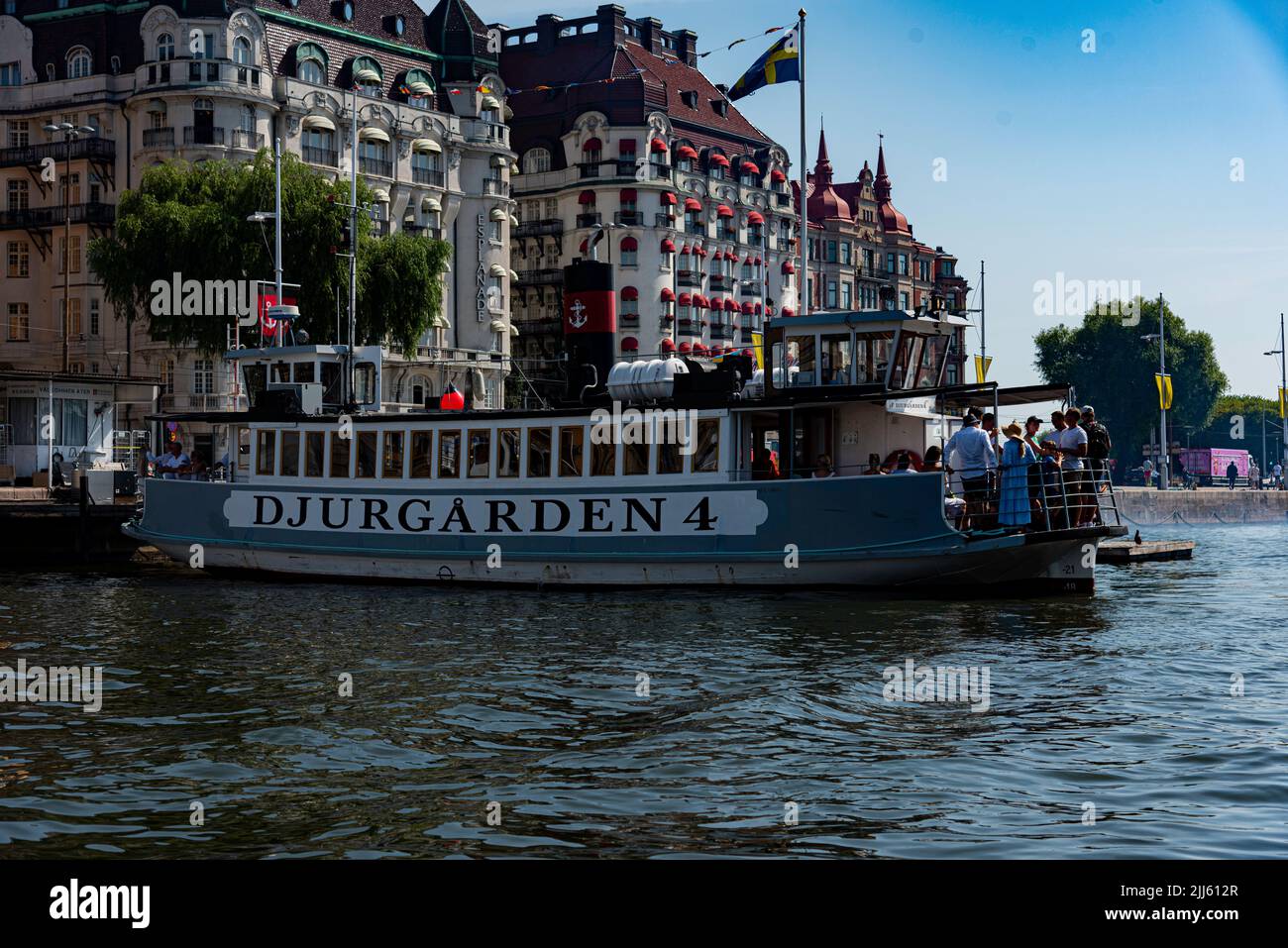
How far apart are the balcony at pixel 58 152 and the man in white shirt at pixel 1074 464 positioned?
58.5 metres

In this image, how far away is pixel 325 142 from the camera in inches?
2936

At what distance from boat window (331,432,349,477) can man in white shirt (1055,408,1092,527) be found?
1375cm

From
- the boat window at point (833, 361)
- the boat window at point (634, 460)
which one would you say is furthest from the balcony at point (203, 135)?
the boat window at point (833, 361)

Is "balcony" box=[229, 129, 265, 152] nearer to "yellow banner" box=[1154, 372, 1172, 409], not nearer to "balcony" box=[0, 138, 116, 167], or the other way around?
"balcony" box=[0, 138, 116, 167]

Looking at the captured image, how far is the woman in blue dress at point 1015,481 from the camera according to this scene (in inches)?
906

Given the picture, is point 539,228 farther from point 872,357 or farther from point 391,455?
point 872,357

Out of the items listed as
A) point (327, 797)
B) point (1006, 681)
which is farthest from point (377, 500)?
point (327, 797)

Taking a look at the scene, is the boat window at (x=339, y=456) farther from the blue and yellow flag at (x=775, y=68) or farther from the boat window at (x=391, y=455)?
the blue and yellow flag at (x=775, y=68)

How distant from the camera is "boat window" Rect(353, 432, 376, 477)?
29.1 meters

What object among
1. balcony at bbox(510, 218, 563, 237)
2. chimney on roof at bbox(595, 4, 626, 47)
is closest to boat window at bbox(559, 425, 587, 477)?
balcony at bbox(510, 218, 563, 237)

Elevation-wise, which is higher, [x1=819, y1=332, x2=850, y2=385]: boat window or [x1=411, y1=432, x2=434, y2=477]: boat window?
[x1=819, y1=332, x2=850, y2=385]: boat window
